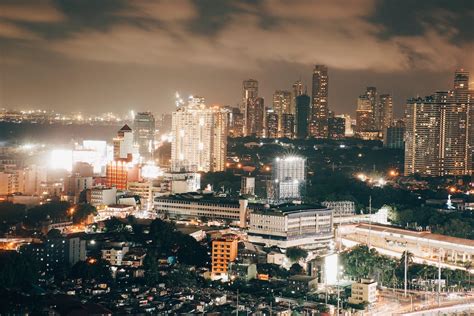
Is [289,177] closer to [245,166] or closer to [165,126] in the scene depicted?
[245,166]

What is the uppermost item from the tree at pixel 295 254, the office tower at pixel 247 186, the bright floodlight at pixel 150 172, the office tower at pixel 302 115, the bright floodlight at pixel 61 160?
the office tower at pixel 302 115

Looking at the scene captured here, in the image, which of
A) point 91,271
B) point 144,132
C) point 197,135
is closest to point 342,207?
point 197,135

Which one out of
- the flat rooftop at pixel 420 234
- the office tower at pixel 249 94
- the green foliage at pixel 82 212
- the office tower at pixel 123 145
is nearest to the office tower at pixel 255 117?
the office tower at pixel 249 94

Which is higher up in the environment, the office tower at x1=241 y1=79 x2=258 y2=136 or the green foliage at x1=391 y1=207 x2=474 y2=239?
the office tower at x1=241 y1=79 x2=258 y2=136

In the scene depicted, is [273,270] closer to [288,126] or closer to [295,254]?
[295,254]

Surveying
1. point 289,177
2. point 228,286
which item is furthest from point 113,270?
point 289,177

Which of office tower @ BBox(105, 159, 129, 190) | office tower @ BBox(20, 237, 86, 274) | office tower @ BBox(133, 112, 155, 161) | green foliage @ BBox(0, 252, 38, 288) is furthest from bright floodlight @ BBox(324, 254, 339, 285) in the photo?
office tower @ BBox(133, 112, 155, 161)

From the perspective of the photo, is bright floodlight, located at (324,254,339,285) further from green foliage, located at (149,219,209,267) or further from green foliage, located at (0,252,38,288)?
green foliage, located at (0,252,38,288)

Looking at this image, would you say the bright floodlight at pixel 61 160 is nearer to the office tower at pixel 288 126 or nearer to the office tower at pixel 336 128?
the office tower at pixel 288 126
